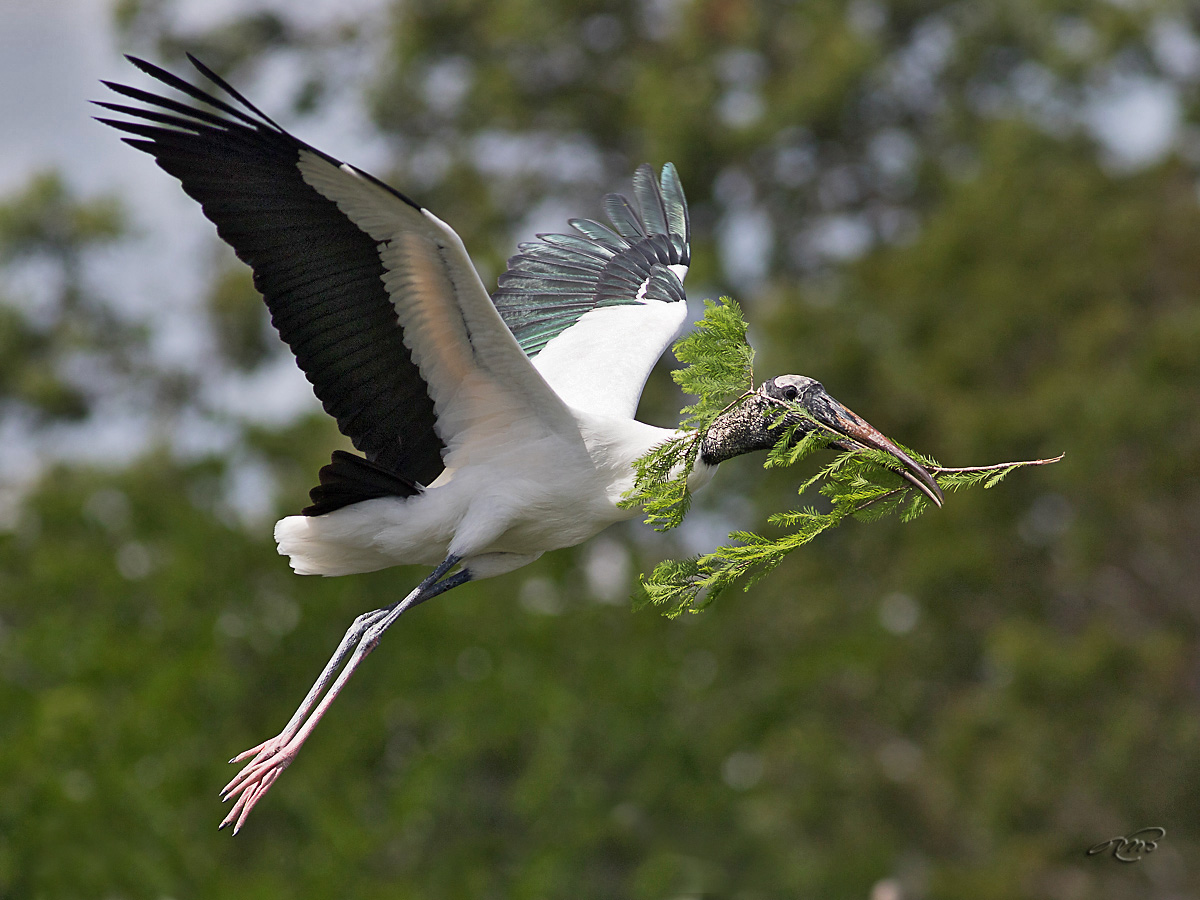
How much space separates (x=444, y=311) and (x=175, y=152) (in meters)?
Answer: 0.99

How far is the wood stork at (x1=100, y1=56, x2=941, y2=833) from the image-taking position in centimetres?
516

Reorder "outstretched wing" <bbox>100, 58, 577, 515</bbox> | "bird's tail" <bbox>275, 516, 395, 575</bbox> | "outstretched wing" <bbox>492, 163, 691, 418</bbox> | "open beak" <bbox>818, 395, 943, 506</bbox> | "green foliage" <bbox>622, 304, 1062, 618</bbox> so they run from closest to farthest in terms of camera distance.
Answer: "green foliage" <bbox>622, 304, 1062, 618</bbox>, "open beak" <bbox>818, 395, 943, 506</bbox>, "outstretched wing" <bbox>100, 58, 577, 515</bbox>, "bird's tail" <bbox>275, 516, 395, 575</bbox>, "outstretched wing" <bbox>492, 163, 691, 418</bbox>

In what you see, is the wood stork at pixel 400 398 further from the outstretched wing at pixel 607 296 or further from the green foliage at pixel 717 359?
the green foliage at pixel 717 359

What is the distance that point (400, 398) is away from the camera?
5.79 metres

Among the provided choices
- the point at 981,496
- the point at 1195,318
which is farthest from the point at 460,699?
the point at 1195,318

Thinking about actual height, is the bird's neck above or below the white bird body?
below

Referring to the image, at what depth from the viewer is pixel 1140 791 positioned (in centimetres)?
1781

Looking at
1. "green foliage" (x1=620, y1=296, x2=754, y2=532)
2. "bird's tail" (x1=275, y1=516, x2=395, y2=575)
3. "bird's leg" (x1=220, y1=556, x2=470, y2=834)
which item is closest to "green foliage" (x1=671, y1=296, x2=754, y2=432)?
"green foliage" (x1=620, y1=296, x2=754, y2=532)

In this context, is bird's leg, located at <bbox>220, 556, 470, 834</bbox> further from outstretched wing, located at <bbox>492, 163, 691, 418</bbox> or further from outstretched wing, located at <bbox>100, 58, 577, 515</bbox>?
outstretched wing, located at <bbox>492, 163, 691, 418</bbox>

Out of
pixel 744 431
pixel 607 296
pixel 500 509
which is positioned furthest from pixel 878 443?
pixel 607 296

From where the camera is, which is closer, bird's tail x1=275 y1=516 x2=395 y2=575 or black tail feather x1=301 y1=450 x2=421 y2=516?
black tail feather x1=301 y1=450 x2=421 y2=516

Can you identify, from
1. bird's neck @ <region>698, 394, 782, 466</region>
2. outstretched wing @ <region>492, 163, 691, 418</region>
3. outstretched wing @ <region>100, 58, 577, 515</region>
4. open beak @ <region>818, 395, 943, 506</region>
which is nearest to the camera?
open beak @ <region>818, 395, 943, 506</region>

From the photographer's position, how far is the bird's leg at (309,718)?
5.16 m

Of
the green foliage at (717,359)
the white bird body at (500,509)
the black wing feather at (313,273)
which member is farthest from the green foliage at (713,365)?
the black wing feather at (313,273)
